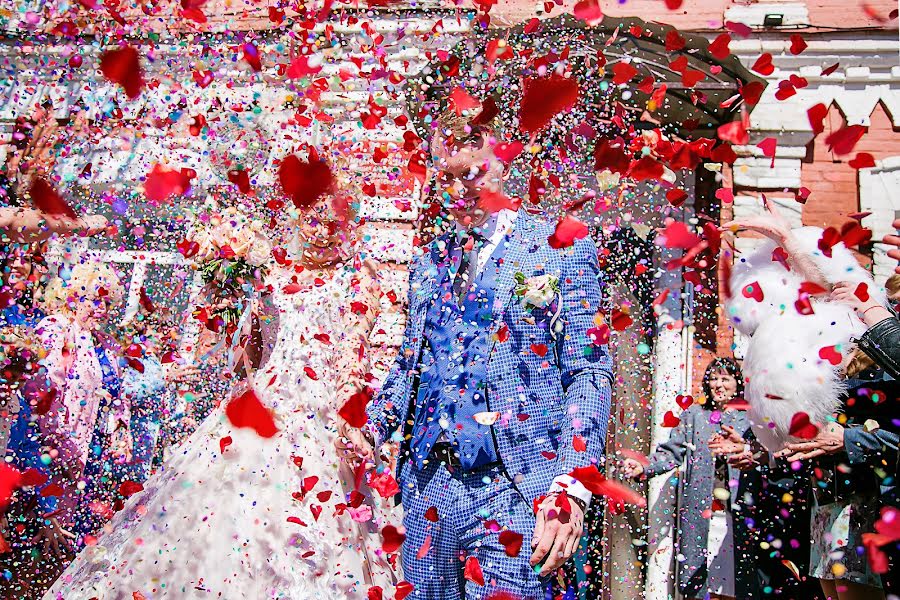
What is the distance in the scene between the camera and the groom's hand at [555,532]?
243cm

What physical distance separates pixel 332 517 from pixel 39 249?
345 cm

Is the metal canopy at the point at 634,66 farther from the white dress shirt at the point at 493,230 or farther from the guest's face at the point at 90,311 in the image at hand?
the guest's face at the point at 90,311

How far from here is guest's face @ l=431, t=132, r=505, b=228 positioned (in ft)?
9.51

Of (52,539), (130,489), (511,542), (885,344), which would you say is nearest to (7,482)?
(52,539)

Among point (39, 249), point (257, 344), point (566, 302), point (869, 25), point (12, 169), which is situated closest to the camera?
point (566, 302)

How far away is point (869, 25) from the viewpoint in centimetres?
482

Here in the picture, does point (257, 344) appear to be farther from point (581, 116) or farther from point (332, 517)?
point (581, 116)

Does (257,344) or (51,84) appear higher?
(51,84)

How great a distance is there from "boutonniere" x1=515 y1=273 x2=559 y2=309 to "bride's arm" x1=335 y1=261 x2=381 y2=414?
959 mm

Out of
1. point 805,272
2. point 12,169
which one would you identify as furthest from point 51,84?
point 805,272

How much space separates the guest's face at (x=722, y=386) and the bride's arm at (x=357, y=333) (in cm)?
187

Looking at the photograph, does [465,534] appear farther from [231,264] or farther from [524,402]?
[231,264]

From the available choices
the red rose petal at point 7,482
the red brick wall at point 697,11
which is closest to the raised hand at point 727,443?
the red brick wall at point 697,11

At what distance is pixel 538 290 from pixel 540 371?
0.30m
